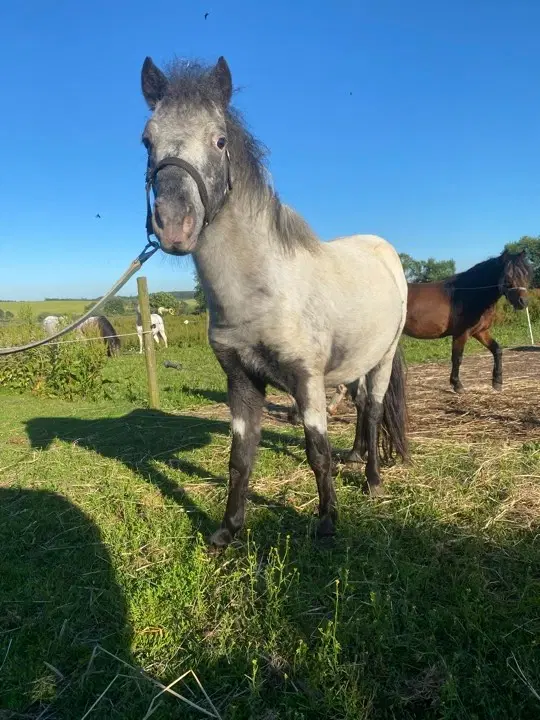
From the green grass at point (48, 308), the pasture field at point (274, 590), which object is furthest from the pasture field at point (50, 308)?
the pasture field at point (274, 590)

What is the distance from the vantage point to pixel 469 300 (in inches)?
370

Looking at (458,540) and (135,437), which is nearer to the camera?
(458,540)

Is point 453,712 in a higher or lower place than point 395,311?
lower

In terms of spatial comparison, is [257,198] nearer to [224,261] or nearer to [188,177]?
[224,261]

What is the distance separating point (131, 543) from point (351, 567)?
4.63 feet

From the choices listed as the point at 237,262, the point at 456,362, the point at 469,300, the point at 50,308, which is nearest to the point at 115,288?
the point at 237,262

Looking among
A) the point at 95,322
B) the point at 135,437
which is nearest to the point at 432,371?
the point at 135,437

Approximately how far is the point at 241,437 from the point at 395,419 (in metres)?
1.87

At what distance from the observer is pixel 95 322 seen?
19641 millimetres

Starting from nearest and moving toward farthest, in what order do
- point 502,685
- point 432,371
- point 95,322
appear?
1. point 502,685
2. point 432,371
3. point 95,322

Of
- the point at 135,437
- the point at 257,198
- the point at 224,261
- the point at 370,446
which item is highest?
the point at 257,198

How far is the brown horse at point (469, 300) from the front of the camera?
9.04m

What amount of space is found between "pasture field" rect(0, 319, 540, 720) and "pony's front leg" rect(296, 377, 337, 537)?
14 centimetres

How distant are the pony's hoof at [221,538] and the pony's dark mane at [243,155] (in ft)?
5.90
